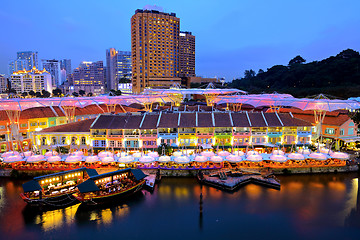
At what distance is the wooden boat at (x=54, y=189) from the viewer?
90.3 ft

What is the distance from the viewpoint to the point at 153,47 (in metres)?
151

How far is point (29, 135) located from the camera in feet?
156

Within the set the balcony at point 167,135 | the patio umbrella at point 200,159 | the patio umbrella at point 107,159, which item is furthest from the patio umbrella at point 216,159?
the patio umbrella at point 107,159

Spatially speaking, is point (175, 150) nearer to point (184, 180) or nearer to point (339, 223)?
point (184, 180)

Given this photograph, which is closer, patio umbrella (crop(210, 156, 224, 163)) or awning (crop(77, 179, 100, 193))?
awning (crop(77, 179, 100, 193))

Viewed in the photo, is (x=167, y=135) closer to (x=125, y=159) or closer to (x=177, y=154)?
(x=177, y=154)

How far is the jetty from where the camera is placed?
32094 mm

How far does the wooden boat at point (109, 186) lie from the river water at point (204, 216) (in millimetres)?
1009

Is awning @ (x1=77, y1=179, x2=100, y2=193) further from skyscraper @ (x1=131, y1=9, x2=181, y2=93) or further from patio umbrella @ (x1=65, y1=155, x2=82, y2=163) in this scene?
skyscraper @ (x1=131, y1=9, x2=181, y2=93)

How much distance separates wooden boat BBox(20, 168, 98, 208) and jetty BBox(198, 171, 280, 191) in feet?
48.3

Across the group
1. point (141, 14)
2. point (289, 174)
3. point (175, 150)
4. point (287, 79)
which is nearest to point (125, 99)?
point (175, 150)

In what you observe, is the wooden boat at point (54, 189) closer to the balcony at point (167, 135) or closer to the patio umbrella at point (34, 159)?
the patio umbrella at point (34, 159)

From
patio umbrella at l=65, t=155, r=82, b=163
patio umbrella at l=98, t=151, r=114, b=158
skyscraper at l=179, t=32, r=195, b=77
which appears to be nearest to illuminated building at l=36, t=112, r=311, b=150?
patio umbrella at l=98, t=151, r=114, b=158

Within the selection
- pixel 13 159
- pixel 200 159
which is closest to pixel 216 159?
pixel 200 159
